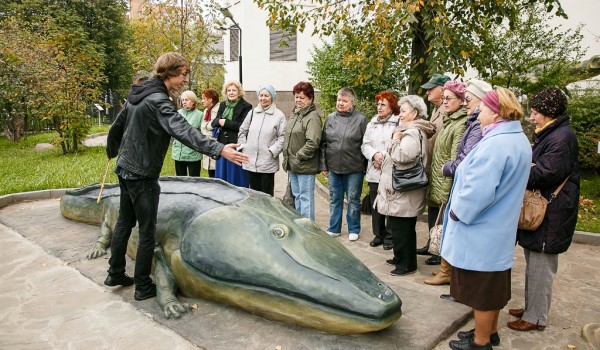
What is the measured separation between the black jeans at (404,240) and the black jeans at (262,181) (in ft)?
6.36

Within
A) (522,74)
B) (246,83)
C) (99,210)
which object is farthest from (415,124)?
(246,83)

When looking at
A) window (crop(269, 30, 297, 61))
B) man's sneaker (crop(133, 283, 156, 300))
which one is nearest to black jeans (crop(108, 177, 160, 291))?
man's sneaker (crop(133, 283, 156, 300))

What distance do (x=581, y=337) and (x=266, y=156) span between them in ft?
12.5

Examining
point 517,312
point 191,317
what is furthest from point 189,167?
point 517,312

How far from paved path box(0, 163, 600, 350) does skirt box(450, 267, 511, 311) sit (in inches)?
18.6

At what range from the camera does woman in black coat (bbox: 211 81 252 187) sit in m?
6.50

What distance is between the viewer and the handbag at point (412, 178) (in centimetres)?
461

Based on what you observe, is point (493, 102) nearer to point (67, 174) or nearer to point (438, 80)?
point (438, 80)

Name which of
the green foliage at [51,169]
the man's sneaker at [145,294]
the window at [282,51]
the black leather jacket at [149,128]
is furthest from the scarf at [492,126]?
the window at [282,51]

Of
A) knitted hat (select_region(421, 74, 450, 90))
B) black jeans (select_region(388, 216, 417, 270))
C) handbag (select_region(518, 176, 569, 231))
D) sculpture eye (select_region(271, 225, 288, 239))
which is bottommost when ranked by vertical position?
black jeans (select_region(388, 216, 417, 270))

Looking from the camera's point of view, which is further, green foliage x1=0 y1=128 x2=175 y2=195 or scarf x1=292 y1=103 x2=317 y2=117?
green foliage x1=0 y1=128 x2=175 y2=195

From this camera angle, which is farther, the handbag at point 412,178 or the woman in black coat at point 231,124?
the woman in black coat at point 231,124

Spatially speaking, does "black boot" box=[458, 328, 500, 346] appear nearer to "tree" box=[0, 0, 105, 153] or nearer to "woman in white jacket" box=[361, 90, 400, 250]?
"woman in white jacket" box=[361, 90, 400, 250]

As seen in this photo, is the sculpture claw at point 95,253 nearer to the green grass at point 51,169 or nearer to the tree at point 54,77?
the green grass at point 51,169
